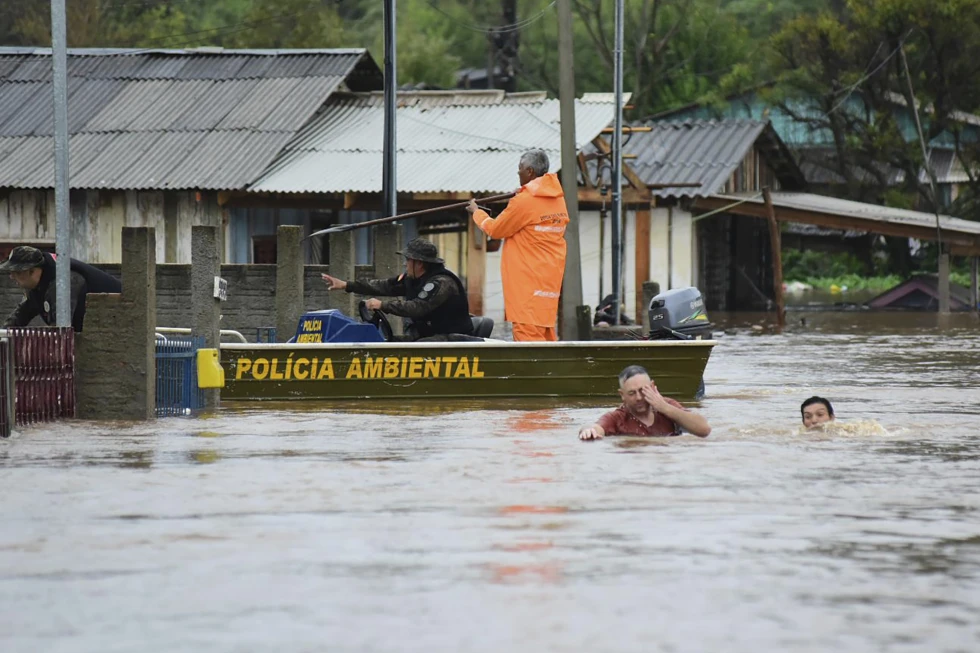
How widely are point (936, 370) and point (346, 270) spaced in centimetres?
688

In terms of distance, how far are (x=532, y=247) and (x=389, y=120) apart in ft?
→ 23.4

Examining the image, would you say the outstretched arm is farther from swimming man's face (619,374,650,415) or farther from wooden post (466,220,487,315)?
wooden post (466,220,487,315)

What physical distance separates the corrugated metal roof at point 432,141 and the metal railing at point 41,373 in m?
14.5

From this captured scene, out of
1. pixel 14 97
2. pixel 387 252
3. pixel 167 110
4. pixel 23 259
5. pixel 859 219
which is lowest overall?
pixel 23 259

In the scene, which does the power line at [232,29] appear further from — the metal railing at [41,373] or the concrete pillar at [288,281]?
the metal railing at [41,373]

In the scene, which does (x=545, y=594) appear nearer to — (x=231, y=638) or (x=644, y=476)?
(x=231, y=638)

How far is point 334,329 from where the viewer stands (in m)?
16.3

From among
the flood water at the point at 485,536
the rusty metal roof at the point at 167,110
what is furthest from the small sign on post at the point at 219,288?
the rusty metal roof at the point at 167,110

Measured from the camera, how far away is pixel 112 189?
98.3ft

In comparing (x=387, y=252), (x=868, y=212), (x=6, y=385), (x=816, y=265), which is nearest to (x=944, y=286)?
(x=868, y=212)

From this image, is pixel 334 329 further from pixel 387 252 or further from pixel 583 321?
pixel 583 321

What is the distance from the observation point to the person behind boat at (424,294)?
52.2 feet

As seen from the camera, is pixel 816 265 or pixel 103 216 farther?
pixel 816 265

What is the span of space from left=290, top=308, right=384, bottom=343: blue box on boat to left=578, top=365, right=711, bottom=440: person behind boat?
12.2ft
